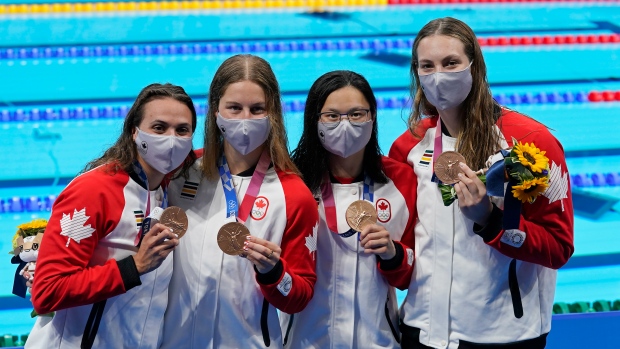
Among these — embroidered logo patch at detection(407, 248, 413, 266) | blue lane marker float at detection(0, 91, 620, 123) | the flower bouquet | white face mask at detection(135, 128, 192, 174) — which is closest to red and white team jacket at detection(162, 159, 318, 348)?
white face mask at detection(135, 128, 192, 174)

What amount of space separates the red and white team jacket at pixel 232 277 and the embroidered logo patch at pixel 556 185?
2.42 feet

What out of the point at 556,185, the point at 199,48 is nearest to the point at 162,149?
the point at 556,185

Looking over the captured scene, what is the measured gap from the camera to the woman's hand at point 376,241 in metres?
2.43

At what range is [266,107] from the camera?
100 inches

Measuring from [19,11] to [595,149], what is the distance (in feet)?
21.3

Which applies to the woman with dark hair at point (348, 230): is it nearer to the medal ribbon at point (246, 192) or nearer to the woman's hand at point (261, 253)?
the medal ribbon at point (246, 192)

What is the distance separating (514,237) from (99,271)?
48.6 inches

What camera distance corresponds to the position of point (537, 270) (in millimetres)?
2562

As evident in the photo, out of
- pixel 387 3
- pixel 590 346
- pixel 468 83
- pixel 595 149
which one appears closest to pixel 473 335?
pixel 468 83

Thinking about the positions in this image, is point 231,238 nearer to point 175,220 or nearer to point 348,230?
point 175,220

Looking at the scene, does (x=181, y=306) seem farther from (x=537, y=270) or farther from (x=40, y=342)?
(x=537, y=270)

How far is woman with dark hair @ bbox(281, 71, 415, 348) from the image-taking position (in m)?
2.58

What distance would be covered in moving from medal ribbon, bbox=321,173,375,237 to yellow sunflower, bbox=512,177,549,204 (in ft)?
1.71

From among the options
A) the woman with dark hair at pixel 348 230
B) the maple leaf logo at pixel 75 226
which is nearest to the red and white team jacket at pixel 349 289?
the woman with dark hair at pixel 348 230
